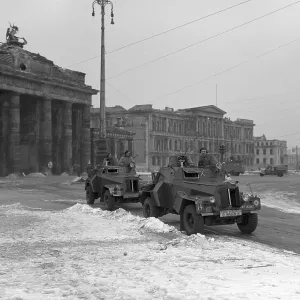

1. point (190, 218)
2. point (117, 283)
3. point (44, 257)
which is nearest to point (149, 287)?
point (117, 283)

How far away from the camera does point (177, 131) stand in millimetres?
96250

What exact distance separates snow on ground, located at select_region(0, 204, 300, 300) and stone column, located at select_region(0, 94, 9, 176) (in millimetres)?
34052

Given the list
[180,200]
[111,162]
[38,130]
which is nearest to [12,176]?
[38,130]

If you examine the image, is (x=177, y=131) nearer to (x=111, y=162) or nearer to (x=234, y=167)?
(x=234, y=167)

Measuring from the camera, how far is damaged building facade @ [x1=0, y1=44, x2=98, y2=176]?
1725 inches

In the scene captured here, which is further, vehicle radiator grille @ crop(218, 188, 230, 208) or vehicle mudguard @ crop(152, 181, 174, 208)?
vehicle mudguard @ crop(152, 181, 174, 208)

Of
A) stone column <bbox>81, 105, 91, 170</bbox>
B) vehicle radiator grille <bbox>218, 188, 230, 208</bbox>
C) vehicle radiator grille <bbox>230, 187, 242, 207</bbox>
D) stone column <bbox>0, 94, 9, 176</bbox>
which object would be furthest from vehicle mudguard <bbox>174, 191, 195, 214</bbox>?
stone column <bbox>81, 105, 91, 170</bbox>

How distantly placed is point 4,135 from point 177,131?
182ft

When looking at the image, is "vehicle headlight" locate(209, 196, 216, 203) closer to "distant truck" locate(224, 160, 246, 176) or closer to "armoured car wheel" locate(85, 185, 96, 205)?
"armoured car wheel" locate(85, 185, 96, 205)

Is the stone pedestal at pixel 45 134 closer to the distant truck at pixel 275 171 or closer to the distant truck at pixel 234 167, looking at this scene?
the distant truck at pixel 234 167

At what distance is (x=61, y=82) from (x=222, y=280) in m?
43.9

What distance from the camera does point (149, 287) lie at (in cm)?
611

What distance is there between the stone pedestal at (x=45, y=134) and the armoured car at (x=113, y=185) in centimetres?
2830

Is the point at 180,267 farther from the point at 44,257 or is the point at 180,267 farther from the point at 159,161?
the point at 159,161
